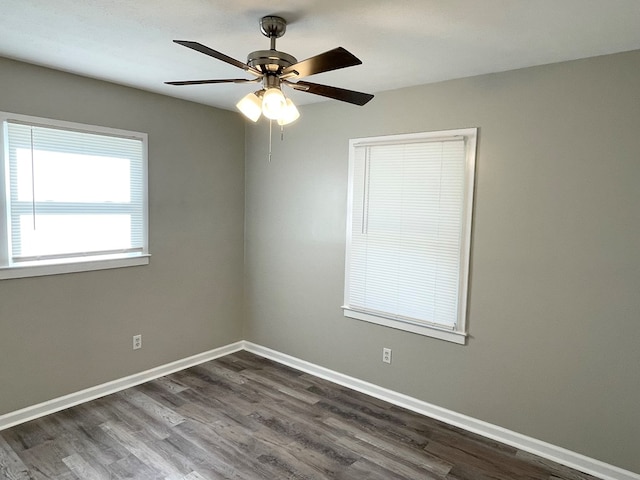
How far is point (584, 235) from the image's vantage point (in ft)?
8.11

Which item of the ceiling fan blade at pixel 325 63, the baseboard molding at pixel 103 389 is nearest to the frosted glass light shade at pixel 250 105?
the ceiling fan blade at pixel 325 63

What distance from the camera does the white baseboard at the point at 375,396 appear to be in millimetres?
2535

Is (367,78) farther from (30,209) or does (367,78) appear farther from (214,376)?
(214,376)

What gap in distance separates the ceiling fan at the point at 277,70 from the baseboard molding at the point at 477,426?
7.82ft

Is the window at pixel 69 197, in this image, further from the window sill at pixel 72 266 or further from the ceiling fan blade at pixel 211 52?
the ceiling fan blade at pixel 211 52

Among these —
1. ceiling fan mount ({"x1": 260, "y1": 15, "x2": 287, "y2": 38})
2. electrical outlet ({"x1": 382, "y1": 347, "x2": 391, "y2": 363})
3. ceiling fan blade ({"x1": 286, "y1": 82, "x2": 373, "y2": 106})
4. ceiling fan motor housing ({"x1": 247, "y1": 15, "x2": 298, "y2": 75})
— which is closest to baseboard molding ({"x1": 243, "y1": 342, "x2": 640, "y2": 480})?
electrical outlet ({"x1": 382, "y1": 347, "x2": 391, "y2": 363})

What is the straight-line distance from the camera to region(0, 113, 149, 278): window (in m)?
2.79

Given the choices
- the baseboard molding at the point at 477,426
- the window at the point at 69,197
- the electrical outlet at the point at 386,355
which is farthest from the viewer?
the electrical outlet at the point at 386,355

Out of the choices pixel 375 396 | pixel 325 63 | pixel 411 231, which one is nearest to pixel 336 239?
pixel 411 231

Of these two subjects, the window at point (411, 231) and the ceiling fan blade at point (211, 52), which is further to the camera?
the window at point (411, 231)

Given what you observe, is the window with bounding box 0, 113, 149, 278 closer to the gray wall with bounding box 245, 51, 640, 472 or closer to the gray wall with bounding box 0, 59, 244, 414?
the gray wall with bounding box 0, 59, 244, 414

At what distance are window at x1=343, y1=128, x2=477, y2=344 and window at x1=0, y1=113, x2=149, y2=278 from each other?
1.87 meters

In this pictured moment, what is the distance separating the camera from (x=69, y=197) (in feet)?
10.1

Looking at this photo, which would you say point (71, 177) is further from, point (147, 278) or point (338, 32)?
point (338, 32)
